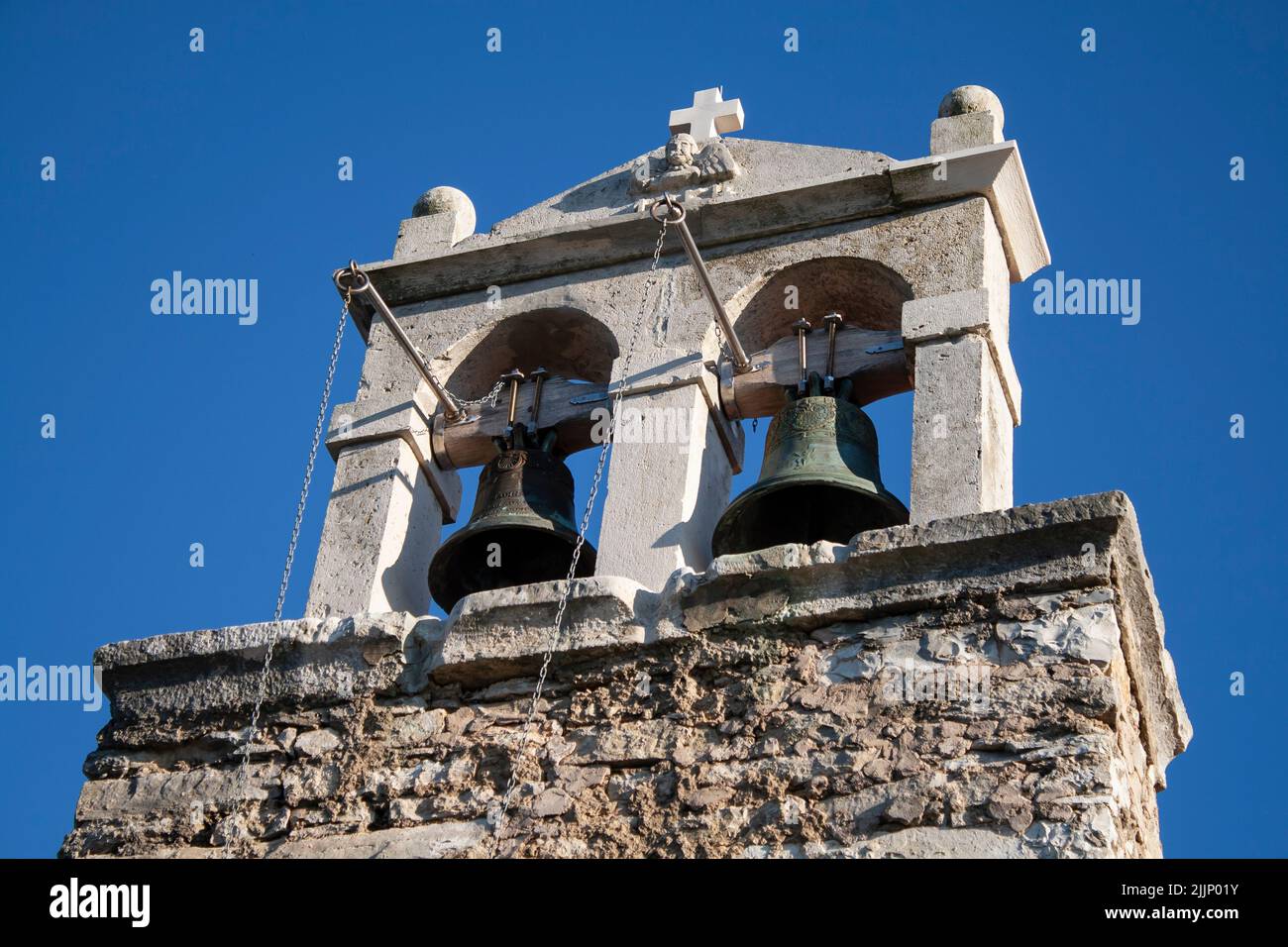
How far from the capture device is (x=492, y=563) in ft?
25.1

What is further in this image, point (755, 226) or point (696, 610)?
point (755, 226)

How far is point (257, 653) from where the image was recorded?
696 cm

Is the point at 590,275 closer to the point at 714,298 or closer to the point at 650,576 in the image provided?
the point at 714,298

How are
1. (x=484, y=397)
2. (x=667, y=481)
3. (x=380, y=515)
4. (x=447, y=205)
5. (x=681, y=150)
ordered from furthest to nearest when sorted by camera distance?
(x=447, y=205) → (x=681, y=150) → (x=484, y=397) → (x=380, y=515) → (x=667, y=481)

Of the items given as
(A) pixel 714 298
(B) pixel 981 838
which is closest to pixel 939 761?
(B) pixel 981 838

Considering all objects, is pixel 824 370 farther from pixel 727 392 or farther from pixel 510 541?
pixel 510 541

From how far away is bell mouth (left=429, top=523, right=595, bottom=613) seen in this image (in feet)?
24.8

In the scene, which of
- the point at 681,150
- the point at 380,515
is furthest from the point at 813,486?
the point at 681,150

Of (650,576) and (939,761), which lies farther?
(650,576)

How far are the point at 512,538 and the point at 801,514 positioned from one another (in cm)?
103
